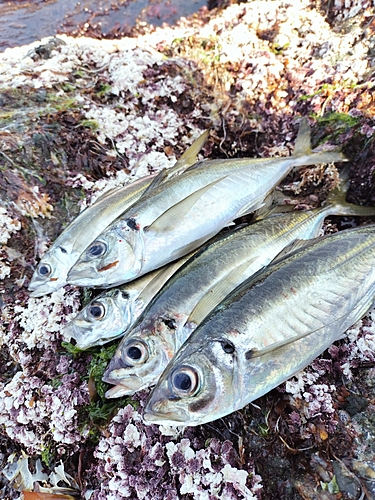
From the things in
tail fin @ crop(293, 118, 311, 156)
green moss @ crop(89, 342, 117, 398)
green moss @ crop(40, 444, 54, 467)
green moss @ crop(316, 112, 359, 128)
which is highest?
tail fin @ crop(293, 118, 311, 156)

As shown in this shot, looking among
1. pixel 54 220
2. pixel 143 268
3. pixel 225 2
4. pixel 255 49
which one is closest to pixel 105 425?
pixel 143 268

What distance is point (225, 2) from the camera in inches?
305

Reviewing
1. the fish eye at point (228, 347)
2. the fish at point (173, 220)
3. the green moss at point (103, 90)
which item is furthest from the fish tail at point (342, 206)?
the green moss at point (103, 90)

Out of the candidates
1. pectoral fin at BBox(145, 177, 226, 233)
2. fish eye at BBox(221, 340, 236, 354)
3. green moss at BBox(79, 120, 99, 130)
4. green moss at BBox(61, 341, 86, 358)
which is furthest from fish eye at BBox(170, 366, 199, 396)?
green moss at BBox(79, 120, 99, 130)

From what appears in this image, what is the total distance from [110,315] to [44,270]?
862 millimetres

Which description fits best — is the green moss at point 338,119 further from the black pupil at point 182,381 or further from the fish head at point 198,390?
the black pupil at point 182,381

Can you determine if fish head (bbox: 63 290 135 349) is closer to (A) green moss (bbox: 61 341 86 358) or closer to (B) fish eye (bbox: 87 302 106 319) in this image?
(B) fish eye (bbox: 87 302 106 319)

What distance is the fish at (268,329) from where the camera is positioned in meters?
1.85

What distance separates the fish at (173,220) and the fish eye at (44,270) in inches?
20.6

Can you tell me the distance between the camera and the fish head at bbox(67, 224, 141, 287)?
8.64 feet

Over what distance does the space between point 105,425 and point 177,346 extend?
91 centimetres

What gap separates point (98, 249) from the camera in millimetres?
2682

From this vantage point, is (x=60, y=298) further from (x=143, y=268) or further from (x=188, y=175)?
(x=188, y=175)

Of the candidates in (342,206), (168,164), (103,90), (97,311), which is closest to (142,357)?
(97,311)
